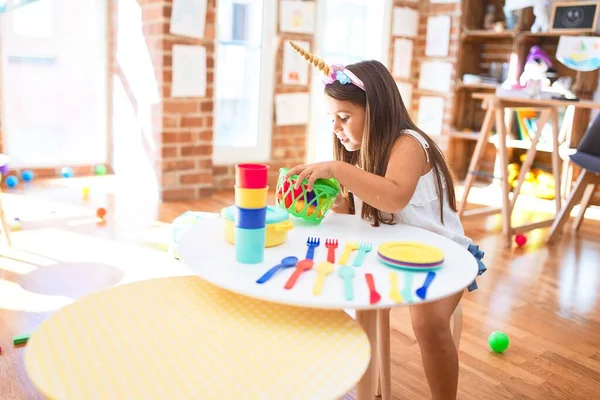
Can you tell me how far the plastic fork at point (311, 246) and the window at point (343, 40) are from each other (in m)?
3.09

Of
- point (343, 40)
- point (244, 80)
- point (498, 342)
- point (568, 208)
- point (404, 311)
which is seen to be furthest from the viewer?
point (343, 40)

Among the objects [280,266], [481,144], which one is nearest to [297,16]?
[481,144]

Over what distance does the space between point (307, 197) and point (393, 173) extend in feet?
0.61

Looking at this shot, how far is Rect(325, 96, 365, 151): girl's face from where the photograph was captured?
4.15ft

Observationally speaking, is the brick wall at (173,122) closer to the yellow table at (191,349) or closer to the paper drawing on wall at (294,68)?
the paper drawing on wall at (294,68)

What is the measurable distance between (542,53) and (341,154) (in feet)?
11.1

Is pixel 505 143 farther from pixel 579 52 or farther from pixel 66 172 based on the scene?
pixel 66 172

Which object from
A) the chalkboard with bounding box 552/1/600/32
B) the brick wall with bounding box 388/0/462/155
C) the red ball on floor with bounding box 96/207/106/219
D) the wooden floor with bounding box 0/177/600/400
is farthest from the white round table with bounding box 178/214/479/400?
the brick wall with bounding box 388/0/462/155

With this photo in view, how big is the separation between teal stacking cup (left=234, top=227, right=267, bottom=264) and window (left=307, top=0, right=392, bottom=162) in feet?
10.6

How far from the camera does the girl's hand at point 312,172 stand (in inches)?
42.7

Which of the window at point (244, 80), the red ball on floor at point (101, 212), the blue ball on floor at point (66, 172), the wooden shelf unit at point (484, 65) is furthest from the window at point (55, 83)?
the wooden shelf unit at point (484, 65)

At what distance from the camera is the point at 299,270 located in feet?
2.87

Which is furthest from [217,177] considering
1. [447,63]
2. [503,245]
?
[447,63]

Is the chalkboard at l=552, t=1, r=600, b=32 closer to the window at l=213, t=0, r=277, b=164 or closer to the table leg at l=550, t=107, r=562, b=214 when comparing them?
the table leg at l=550, t=107, r=562, b=214
